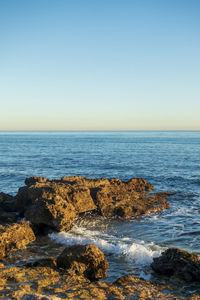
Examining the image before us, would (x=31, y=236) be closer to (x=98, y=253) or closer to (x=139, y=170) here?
(x=98, y=253)

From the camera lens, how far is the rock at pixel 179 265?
931 cm

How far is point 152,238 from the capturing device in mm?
14070

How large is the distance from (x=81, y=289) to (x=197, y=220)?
11.4m

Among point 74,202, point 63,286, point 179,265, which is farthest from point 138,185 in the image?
point 63,286

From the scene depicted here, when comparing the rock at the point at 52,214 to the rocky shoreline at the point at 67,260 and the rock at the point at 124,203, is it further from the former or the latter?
the rock at the point at 124,203

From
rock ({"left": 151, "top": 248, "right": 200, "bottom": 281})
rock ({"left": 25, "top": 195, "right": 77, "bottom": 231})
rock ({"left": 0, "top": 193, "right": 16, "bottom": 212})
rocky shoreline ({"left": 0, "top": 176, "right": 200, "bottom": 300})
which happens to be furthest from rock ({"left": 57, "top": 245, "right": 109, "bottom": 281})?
rock ({"left": 0, "top": 193, "right": 16, "bottom": 212})

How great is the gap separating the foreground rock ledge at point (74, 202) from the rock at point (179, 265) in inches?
252

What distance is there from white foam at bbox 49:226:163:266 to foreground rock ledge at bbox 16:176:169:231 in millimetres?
748

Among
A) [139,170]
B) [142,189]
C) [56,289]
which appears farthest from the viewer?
[139,170]

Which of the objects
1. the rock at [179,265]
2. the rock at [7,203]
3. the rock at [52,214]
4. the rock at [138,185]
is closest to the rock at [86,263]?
the rock at [179,265]

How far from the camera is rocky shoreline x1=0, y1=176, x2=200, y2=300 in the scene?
773 centimetres

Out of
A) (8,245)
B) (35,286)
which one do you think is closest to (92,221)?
(8,245)

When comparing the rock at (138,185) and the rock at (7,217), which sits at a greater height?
the rock at (138,185)

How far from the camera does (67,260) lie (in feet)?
31.4
